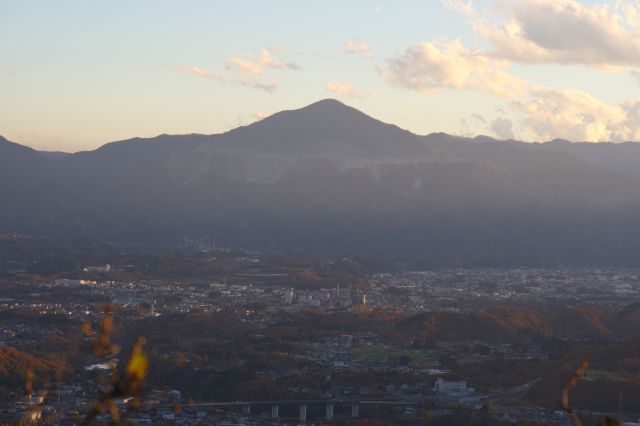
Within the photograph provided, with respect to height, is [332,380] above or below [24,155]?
below

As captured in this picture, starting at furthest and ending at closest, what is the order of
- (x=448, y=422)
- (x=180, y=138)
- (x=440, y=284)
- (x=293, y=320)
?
1. (x=180, y=138)
2. (x=440, y=284)
3. (x=293, y=320)
4. (x=448, y=422)

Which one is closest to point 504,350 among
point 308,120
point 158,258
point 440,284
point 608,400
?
point 608,400

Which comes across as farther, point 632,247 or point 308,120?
point 308,120

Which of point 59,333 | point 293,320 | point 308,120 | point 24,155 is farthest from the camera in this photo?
point 24,155

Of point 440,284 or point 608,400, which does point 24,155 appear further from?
point 608,400

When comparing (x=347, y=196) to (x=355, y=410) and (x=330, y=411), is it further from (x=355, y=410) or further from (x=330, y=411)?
(x=330, y=411)

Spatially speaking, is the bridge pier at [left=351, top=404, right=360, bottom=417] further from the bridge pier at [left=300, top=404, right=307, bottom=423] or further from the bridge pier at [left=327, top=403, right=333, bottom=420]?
the bridge pier at [left=300, top=404, right=307, bottom=423]

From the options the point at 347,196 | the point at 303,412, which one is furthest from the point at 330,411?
the point at 347,196

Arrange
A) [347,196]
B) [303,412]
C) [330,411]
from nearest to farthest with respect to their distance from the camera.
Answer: [303,412], [330,411], [347,196]

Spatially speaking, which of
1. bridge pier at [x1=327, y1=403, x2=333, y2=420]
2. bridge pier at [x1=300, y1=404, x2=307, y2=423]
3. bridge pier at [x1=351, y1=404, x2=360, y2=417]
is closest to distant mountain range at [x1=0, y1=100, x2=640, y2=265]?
bridge pier at [x1=351, y1=404, x2=360, y2=417]
